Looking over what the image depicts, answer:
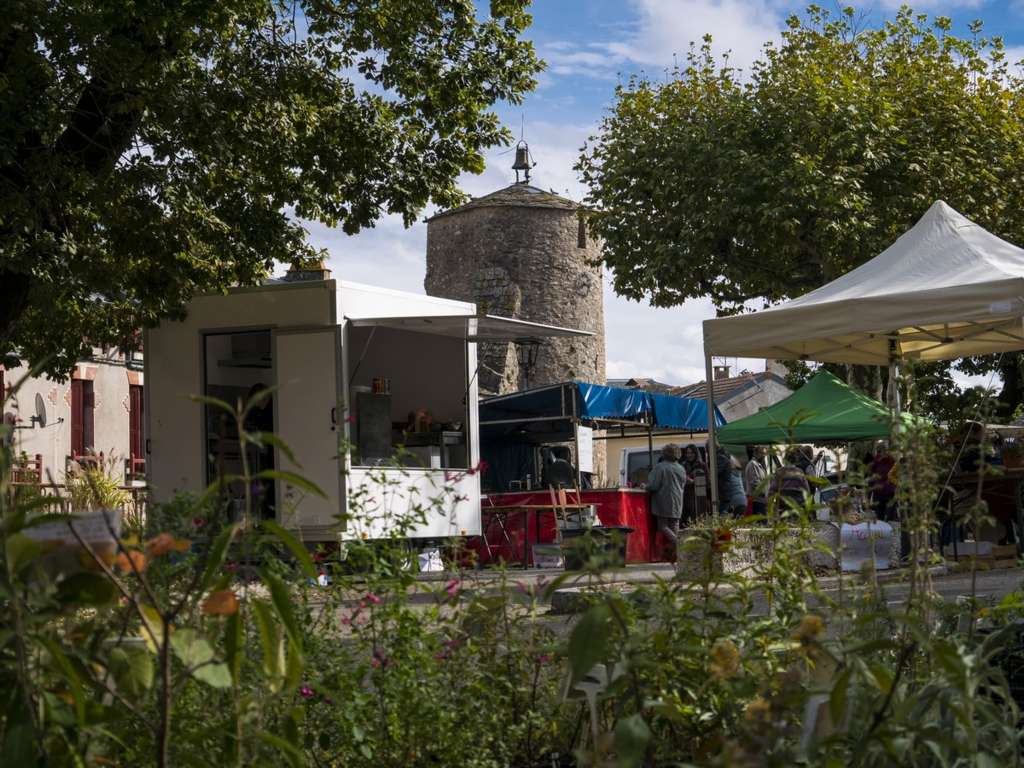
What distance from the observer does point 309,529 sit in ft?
44.2

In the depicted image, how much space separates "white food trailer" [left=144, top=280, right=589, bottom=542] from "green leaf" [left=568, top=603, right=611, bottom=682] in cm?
1143

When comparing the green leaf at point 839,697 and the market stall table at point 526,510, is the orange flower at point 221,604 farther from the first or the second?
the market stall table at point 526,510

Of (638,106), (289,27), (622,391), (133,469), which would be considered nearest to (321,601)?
(289,27)

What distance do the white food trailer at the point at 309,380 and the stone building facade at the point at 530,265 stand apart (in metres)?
20.4

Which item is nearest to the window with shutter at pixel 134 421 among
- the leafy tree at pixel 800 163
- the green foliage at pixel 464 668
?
the leafy tree at pixel 800 163

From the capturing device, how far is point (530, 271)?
121 ft

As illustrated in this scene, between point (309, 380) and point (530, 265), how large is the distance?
75.3 ft

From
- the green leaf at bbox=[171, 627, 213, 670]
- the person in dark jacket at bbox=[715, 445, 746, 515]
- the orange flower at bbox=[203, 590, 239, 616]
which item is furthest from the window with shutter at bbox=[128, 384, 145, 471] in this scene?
the orange flower at bbox=[203, 590, 239, 616]

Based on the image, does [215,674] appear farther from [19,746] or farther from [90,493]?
[90,493]

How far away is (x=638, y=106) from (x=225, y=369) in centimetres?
1420

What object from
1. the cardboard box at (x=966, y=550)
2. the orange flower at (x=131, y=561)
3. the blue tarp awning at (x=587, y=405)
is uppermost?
the blue tarp awning at (x=587, y=405)

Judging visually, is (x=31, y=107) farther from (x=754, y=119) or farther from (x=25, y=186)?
(x=754, y=119)

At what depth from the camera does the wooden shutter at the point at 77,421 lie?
1277 inches

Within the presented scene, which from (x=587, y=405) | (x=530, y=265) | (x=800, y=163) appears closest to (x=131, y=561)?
(x=587, y=405)
